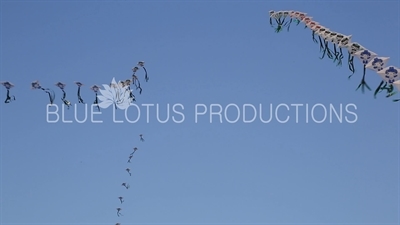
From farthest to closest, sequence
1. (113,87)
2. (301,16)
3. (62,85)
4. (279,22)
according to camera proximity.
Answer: (113,87) → (62,85) → (279,22) → (301,16)

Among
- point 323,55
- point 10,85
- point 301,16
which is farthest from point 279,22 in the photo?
point 10,85

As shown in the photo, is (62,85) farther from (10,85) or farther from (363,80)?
(363,80)

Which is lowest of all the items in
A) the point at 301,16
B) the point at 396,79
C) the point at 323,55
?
the point at 396,79

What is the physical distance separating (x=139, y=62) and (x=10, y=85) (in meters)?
4.80

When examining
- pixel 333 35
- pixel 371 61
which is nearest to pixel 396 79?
pixel 371 61

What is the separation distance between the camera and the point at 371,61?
15.3m

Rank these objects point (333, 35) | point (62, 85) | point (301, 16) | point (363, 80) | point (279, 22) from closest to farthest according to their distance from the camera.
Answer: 1. point (363, 80)
2. point (333, 35)
3. point (301, 16)
4. point (279, 22)
5. point (62, 85)

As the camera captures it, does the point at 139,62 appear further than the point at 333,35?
Yes

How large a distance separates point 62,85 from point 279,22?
8029 mm

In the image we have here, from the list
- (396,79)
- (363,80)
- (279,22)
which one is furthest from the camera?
(279,22)

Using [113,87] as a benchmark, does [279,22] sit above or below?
above

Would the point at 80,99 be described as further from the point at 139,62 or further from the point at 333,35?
the point at 333,35

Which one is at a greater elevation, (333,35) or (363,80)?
(333,35)

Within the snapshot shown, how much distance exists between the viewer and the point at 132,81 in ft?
80.3
